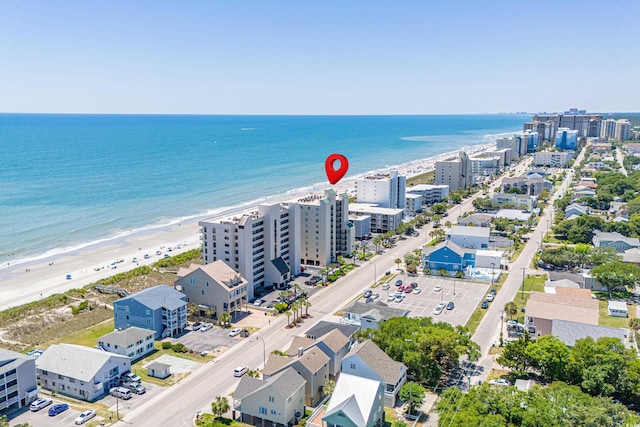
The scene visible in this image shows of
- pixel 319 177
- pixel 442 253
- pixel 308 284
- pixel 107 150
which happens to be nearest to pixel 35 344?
pixel 308 284

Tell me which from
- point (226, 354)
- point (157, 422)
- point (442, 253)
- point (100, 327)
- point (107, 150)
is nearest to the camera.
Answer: point (157, 422)

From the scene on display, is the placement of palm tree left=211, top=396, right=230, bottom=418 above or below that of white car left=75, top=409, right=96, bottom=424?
above

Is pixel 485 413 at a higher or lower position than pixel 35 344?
higher

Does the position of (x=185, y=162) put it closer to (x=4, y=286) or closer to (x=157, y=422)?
(x=4, y=286)

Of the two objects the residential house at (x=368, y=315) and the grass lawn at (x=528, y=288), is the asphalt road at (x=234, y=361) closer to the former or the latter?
the grass lawn at (x=528, y=288)

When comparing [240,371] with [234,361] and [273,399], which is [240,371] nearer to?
[234,361]

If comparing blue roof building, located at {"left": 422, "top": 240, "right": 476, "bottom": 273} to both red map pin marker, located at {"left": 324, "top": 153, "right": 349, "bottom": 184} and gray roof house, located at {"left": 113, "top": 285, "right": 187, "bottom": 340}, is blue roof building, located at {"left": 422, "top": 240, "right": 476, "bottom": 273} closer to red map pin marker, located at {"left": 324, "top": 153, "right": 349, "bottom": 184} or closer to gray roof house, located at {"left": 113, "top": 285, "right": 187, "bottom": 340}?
red map pin marker, located at {"left": 324, "top": 153, "right": 349, "bottom": 184}

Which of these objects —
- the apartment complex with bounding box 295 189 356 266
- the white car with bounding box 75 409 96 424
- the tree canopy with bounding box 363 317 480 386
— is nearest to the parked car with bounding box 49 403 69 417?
the white car with bounding box 75 409 96 424
